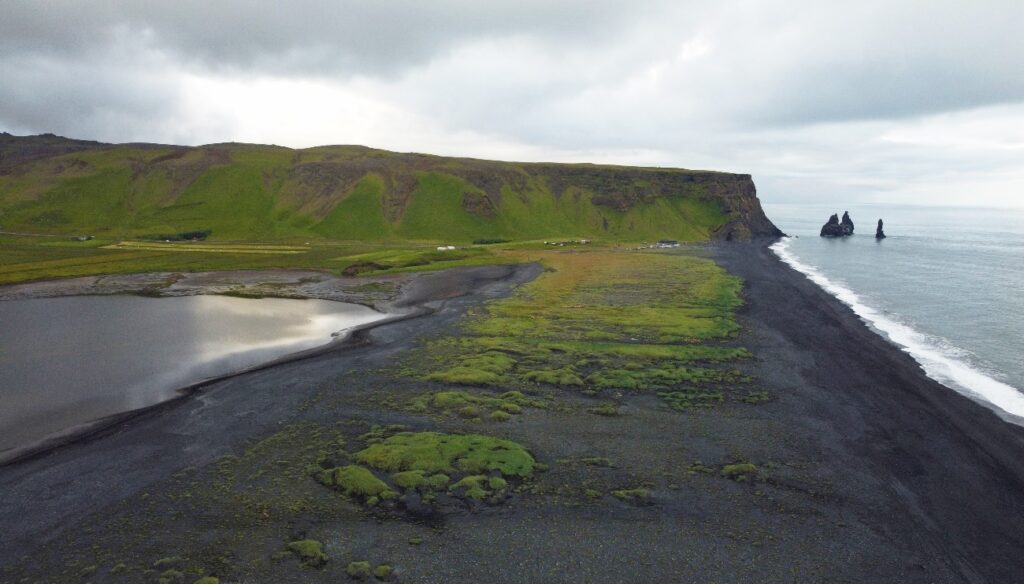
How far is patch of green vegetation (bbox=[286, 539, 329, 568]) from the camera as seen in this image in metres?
21.5

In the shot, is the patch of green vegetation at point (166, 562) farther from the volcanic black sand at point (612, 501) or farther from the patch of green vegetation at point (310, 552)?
the patch of green vegetation at point (310, 552)

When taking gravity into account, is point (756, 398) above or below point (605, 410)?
above

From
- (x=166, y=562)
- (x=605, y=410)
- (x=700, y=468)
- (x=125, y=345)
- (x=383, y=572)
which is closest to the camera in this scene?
(x=383, y=572)

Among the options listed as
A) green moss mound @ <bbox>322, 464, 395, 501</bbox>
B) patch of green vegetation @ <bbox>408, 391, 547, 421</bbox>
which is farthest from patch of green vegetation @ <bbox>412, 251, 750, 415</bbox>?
green moss mound @ <bbox>322, 464, 395, 501</bbox>

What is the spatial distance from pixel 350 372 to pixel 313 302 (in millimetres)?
36840

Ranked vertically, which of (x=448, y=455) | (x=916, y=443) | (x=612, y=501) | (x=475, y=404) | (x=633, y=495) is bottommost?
(x=612, y=501)

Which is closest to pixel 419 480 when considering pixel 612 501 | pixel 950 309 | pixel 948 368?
pixel 612 501

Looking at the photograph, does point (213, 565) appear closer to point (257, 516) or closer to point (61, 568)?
point (257, 516)

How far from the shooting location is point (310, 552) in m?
22.0

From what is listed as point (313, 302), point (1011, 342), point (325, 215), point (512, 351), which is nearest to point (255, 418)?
point (512, 351)

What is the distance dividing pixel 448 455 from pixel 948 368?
44.9 m

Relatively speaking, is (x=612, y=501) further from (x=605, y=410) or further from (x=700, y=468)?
(x=605, y=410)

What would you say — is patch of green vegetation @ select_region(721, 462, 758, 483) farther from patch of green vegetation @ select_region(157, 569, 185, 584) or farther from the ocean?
patch of green vegetation @ select_region(157, 569, 185, 584)

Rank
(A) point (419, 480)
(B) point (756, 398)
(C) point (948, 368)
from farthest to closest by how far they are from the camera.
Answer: (C) point (948, 368) → (B) point (756, 398) → (A) point (419, 480)
